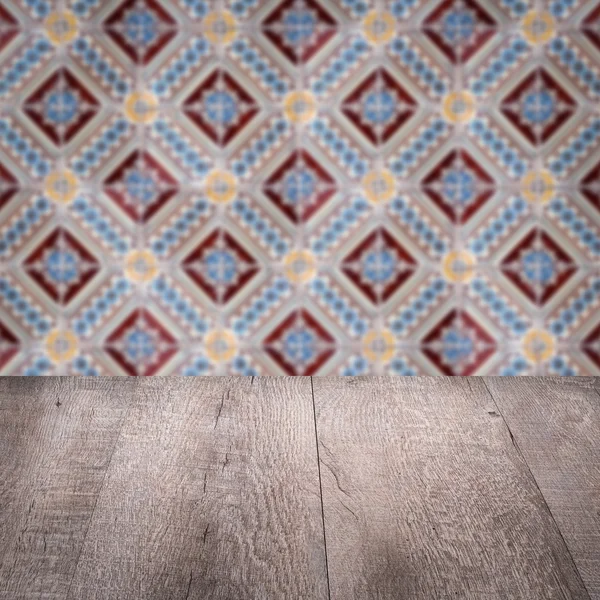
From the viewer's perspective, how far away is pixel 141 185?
177 centimetres

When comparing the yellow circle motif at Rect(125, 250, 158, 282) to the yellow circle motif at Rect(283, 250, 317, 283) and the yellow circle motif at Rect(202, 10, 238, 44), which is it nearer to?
the yellow circle motif at Rect(283, 250, 317, 283)

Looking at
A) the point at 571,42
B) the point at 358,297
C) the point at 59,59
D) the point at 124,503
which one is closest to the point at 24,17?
the point at 59,59

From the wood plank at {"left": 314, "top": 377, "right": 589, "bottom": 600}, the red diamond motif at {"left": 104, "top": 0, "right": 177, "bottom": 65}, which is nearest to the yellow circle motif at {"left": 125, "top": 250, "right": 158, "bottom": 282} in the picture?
the red diamond motif at {"left": 104, "top": 0, "right": 177, "bottom": 65}

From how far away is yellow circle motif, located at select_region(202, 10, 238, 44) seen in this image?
5.71ft

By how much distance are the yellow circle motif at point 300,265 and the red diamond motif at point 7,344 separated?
0.60 m

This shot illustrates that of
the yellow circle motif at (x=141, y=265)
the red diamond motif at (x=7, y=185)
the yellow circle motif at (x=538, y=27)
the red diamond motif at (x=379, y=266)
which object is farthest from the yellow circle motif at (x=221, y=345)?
the yellow circle motif at (x=538, y=27)

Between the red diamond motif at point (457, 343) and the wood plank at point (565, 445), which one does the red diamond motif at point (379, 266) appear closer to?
the red diamond motif at point (457, 343)

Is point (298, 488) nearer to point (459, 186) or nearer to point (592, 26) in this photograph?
point (459, 186)

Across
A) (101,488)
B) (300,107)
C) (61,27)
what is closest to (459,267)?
→ (300,107)

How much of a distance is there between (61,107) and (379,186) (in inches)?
26.8

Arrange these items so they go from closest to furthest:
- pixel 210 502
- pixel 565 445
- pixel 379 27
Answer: pixel 210 502 → pixel 565 445 → pixel 379 27

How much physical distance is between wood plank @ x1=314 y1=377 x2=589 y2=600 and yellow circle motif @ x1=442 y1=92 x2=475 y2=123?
75cm

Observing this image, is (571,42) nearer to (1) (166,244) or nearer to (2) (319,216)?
(2) (319,216)

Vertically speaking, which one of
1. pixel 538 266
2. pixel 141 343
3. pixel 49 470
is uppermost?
pixel 538 266
